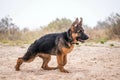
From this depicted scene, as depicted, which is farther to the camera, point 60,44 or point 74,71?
point 74,71

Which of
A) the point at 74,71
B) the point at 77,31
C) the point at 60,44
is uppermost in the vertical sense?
the point at 77,31

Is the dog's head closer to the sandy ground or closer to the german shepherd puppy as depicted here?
the german shepherd puppy

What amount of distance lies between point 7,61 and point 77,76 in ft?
13.4

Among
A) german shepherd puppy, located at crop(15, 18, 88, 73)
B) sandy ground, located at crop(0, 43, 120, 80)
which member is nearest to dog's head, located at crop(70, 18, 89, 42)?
german shepherd puppy, located at crop(15, 18, 88, 73)

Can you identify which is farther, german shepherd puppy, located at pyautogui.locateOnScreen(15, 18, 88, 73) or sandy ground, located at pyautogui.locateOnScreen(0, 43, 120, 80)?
german shepherd puppy, located at pyautogui.locateOnScreen(15, 18, 88, 73)

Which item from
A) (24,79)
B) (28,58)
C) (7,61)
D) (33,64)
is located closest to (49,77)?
(24,79)

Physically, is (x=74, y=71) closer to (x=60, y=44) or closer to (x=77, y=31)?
(x=60, y=44)

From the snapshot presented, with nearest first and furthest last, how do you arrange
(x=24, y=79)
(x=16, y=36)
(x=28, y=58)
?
1. (x=24, y=79)
2. (x=28, y=58)
3. (x=16, y=36)

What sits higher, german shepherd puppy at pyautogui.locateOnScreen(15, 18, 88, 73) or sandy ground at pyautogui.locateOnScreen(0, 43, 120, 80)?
german shepherd puppy at pyautogui.locateOnScreen(15, 18, 88, 73)

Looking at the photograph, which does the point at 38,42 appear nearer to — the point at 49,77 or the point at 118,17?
the point at 49,77

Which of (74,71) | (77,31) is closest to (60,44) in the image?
(77,31)

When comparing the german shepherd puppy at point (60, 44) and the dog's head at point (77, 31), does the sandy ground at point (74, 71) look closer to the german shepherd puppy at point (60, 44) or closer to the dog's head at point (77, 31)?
the german shepherd puppy at point (60, 44)

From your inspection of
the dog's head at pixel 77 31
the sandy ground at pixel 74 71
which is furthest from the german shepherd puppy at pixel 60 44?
the sandy ground at pixel 74 71

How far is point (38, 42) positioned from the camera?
9727 mm
